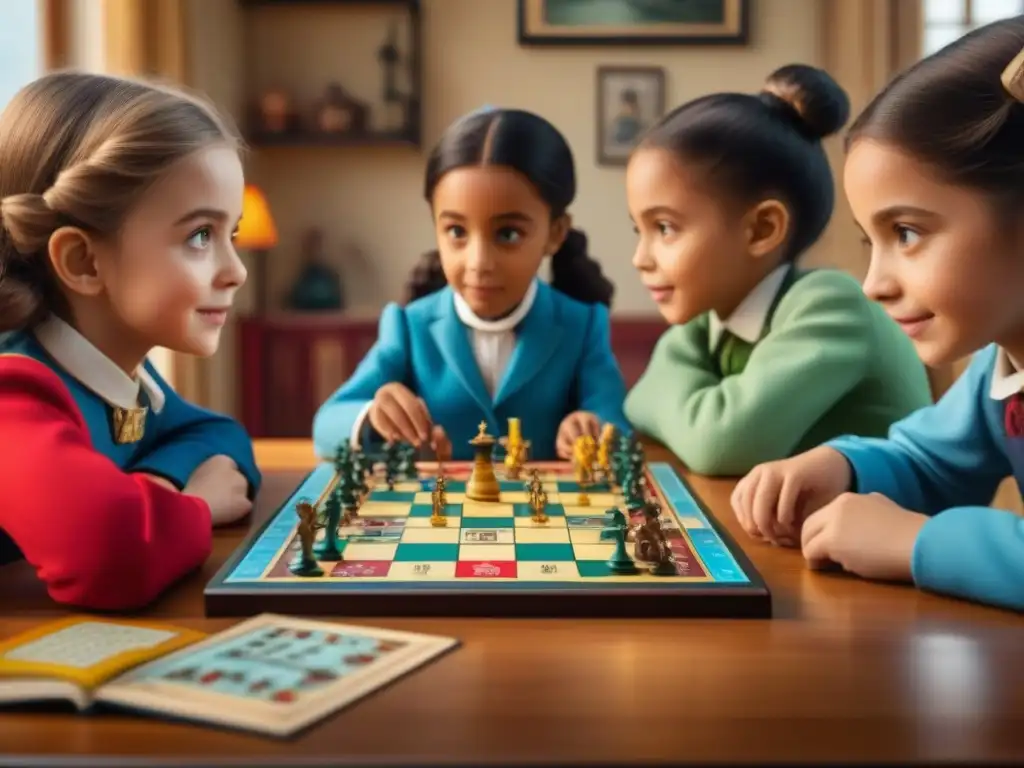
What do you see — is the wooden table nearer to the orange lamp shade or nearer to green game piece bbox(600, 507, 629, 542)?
green game piece bbox(600, 507, 629, 542)

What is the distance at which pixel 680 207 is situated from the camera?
144 cm

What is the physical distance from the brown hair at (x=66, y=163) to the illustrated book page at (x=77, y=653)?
0.36 m

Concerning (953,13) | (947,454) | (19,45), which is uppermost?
(953,13)

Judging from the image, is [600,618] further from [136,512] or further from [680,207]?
[680,207]

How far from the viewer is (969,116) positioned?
0.87m

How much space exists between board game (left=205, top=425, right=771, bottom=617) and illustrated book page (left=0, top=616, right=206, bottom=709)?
81 mm

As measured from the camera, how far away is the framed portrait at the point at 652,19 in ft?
14.7

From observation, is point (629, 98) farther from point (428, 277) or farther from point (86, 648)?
point (86, 648)

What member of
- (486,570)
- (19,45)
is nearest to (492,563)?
(486,570)

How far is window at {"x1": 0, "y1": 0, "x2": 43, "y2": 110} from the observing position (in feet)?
9.59

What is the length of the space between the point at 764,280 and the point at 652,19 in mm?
3301

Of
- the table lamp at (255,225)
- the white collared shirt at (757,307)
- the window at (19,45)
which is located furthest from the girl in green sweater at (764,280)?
the table lamp at (255,225)

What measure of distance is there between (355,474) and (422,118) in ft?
11.9

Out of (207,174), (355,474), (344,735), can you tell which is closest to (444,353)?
(355,474)
